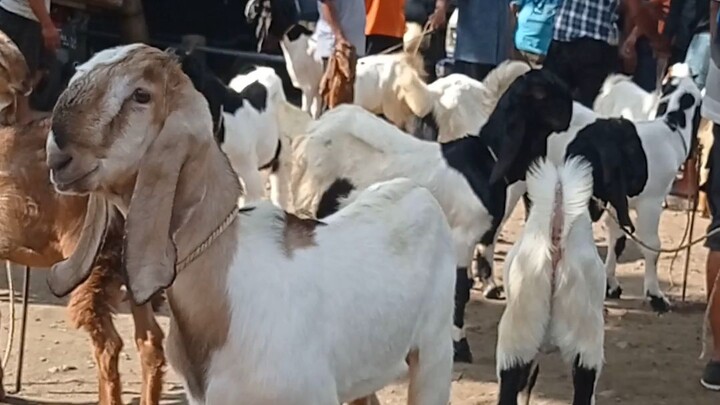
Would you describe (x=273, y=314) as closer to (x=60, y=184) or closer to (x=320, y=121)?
(x=60, y=184)

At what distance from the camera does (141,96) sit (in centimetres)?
288

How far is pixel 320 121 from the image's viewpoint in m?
6.43

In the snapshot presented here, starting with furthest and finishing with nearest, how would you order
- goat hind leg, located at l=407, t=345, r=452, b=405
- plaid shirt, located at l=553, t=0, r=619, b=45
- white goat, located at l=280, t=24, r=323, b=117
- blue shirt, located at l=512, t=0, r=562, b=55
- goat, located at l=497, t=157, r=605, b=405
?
1. white goat, located at l=280, t=24, r=323, b=117
2. blue shirt, located at l=512, t=0, r=562, b=55
3. plaid shirt, located at l=553, t=0, r=619, b=45
4. goat, located at l=497, t=157, r=605, b=405
5. goat hind leg, located at l=407, t=345, r=452, b=405

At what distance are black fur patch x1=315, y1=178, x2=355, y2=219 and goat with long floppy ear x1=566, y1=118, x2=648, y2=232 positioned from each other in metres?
1.08

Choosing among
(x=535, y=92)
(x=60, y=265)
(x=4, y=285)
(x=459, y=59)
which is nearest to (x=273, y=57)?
(x=459, y=59)

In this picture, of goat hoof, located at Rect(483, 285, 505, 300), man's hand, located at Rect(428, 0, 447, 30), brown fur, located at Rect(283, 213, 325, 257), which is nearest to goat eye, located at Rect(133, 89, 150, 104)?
brown fur, located at Rect(283, 213, 325, 257)

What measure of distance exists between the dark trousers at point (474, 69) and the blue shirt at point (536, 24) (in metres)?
0.32

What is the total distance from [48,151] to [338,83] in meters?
5.64

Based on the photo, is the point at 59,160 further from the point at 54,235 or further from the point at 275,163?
the point at 275,163

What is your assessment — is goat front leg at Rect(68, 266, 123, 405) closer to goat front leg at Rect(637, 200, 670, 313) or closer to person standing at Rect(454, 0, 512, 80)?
goat front leg at Rect(637, 200, 670, 313)

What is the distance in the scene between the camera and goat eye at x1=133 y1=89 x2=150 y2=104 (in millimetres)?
2873

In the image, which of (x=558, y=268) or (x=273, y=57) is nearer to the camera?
(x=558, y=268)

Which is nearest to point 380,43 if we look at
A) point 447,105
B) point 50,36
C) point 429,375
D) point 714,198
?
point 447,105

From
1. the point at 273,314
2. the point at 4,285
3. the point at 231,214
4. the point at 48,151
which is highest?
the point at 48,151
